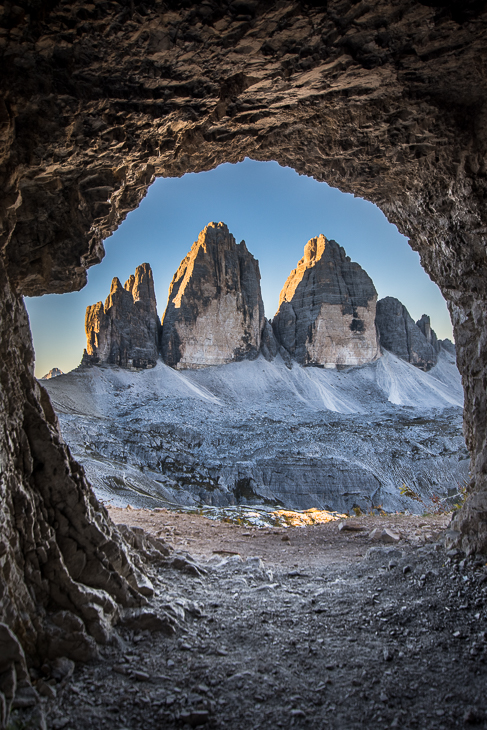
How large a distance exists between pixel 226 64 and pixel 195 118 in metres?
0.80

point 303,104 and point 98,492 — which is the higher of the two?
point 303,104

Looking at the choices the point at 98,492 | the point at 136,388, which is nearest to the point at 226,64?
the point at 98,492

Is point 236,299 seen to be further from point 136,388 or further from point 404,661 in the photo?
point 404,661

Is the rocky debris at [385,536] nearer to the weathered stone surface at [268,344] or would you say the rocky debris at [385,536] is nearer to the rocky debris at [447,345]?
the weathered stone surface at [268,344]

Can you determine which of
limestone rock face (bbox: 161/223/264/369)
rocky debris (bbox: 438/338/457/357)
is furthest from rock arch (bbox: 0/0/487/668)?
rocky debris (bbox: 438/338/457/357)

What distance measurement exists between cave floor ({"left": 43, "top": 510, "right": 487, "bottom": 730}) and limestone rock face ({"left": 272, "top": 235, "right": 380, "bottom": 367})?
75.9 m

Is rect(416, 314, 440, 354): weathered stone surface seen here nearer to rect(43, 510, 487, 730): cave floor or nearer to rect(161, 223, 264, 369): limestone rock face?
rect(161, 223, 264, 369): limestone rock face

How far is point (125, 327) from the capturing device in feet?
219

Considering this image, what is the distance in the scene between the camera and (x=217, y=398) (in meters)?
66.0

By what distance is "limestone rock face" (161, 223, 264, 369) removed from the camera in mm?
72750

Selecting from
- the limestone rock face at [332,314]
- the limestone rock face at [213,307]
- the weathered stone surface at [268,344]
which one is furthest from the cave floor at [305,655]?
the limestone rock face at [332,314]

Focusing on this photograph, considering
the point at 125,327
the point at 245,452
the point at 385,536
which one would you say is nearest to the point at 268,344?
the point at 125,327

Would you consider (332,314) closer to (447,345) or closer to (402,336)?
(402,336)

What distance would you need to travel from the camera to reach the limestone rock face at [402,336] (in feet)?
289
